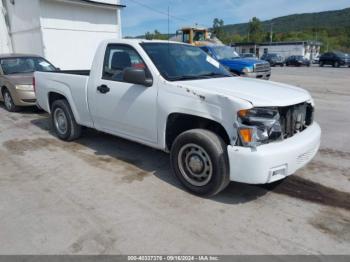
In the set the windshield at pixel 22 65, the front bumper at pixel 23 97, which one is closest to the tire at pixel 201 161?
the front bumper at pixel 23 97

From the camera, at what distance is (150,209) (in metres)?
3.51

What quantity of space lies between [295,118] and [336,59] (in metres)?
35.4

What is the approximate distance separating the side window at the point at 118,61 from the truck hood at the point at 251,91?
0.99 meters

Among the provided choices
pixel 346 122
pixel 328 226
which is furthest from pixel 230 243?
→ pixel 346 122

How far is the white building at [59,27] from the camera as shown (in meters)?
14.7

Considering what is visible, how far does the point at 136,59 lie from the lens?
4438 millimetres

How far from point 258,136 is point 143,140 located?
5.77ft

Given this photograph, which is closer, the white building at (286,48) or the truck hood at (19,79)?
the truck hood at (19,79)

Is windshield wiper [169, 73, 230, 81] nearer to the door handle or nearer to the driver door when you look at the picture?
the driver door

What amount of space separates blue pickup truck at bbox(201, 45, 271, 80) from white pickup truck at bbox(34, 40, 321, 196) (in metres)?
8.11

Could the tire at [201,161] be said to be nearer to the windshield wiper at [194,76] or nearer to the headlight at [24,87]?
the windshield wiper at [194,76]

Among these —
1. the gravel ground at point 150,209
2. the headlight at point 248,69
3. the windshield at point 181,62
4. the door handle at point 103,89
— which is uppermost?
the windshield at point 181,62

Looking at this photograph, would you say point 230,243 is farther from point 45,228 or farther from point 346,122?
point 346,122

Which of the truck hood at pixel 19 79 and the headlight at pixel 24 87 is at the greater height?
the truck hood at pixel 19 79
